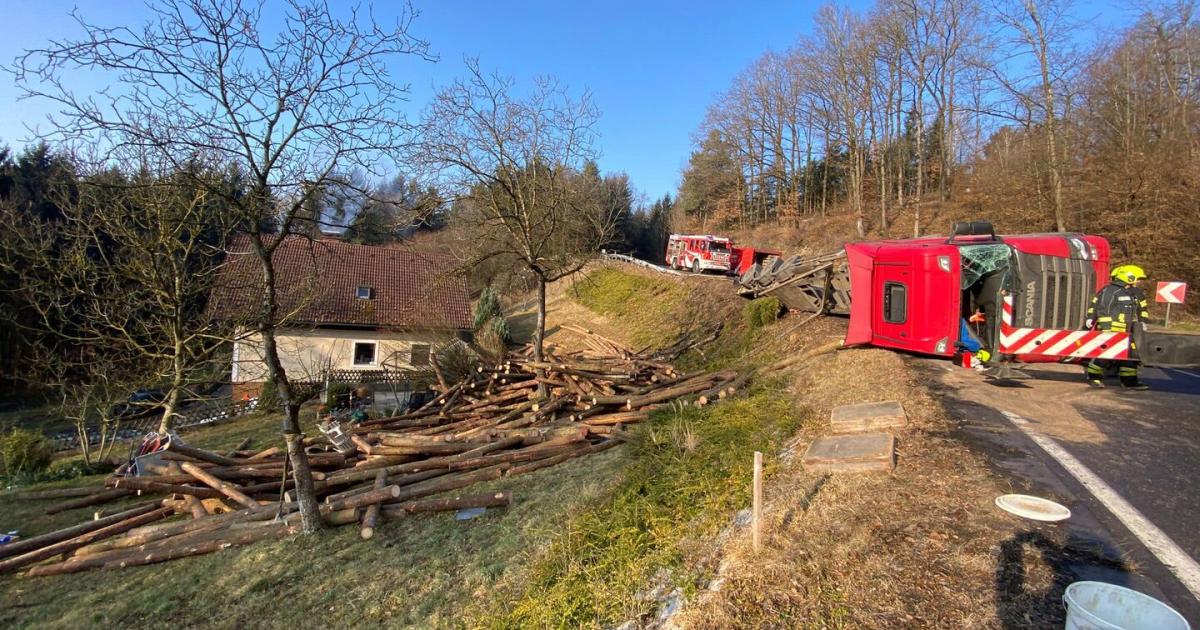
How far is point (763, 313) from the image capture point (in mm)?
15062

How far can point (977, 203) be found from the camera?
2800 centimetres

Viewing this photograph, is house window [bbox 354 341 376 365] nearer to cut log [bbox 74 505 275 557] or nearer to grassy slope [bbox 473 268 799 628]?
cut log [bbox 74 505 275 557]

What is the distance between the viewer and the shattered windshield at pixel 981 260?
8117mm

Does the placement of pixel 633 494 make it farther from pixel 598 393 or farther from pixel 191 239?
pixel 191 239

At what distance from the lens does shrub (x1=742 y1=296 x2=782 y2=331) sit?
14953 millimetres

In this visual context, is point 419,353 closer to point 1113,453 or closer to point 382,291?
point 382,291

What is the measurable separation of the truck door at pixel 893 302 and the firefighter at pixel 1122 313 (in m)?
2.28

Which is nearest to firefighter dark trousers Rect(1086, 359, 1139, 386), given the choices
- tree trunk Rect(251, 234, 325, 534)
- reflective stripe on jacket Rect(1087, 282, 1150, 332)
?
reflective stripe on jacket Rect(1087, 282, 1150, 332)

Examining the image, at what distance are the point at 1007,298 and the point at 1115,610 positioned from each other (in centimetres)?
699

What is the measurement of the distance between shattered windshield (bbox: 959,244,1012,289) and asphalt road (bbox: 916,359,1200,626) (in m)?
1.57

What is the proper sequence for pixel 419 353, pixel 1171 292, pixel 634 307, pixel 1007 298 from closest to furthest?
pixel 1007 298, pixel 1171 292, pixel 419 353, pixel 634 307

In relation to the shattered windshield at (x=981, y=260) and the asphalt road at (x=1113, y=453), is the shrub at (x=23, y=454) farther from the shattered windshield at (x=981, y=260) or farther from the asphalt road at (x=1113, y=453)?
the shattered windshield at (x=981, y=260)

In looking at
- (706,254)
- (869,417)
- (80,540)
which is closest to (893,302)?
(869,417)

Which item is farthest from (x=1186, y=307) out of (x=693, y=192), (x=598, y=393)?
(x=693, y=192)
